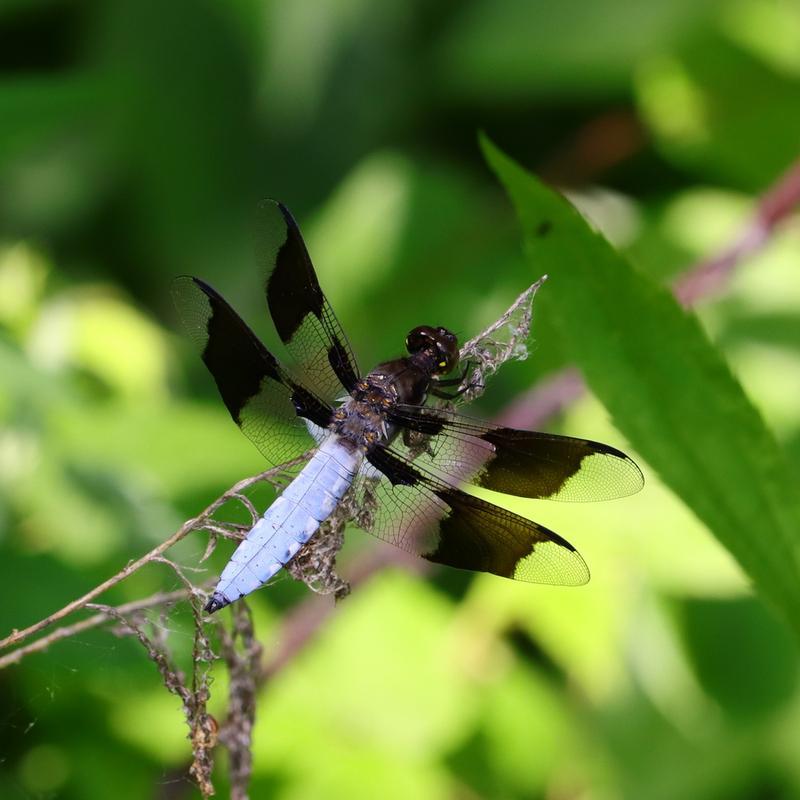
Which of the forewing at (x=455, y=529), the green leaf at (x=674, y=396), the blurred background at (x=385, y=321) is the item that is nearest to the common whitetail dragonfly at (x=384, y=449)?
the forewing at (x=455, y=529)

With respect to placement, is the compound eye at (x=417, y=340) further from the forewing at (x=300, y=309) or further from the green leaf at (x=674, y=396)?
the green leaf at (x=674, y=396)

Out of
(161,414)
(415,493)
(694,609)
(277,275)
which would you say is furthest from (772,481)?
(161,414)

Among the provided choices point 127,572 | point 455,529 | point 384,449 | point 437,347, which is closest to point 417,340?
point 437,347

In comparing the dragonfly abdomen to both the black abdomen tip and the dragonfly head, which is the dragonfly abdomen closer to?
the black abdomen tip

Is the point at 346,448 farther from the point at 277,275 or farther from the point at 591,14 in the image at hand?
the point at 591,14

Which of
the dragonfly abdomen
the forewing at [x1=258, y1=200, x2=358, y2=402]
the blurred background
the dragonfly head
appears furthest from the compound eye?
the blurred background
